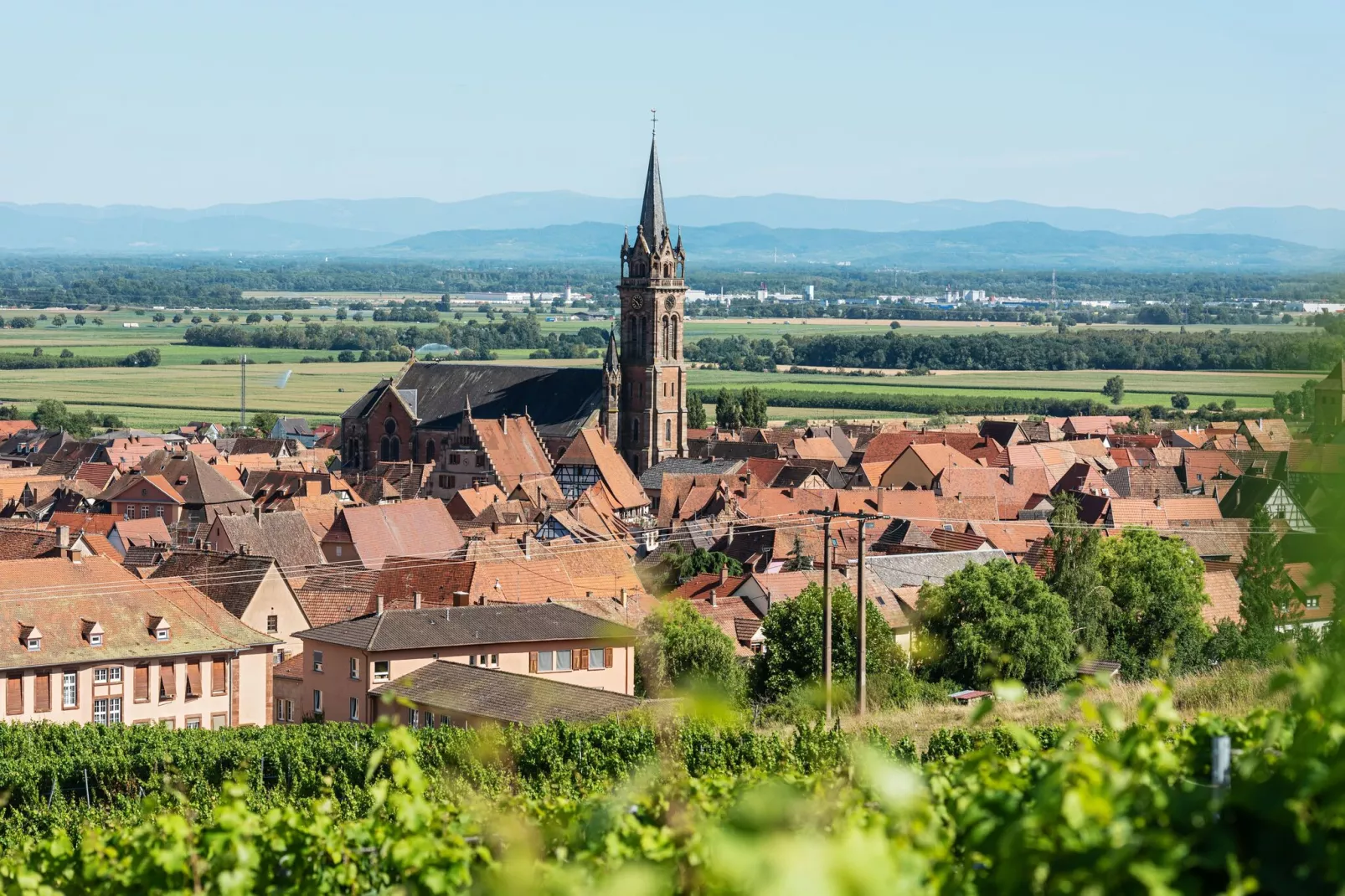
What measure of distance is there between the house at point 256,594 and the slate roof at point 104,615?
1920 mm

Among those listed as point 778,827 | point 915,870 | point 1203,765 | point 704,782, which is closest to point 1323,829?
point 915,870

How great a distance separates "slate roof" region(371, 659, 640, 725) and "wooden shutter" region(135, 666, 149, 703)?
5.78m

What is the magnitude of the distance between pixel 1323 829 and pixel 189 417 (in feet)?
494

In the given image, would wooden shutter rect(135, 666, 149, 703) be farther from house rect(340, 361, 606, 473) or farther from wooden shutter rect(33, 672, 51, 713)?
house rect(340, 361, 606, 473)

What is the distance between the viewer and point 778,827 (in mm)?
5367

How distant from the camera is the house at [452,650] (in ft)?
115

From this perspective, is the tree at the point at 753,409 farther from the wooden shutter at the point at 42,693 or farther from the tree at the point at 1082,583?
the wooden shutter at the point at 42,693

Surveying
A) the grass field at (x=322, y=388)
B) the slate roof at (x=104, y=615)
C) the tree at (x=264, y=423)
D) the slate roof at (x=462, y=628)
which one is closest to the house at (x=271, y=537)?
the slate roof at (x=104, y=615)

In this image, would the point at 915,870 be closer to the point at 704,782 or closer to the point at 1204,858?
the point at 1204,858

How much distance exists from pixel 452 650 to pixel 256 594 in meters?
8.97

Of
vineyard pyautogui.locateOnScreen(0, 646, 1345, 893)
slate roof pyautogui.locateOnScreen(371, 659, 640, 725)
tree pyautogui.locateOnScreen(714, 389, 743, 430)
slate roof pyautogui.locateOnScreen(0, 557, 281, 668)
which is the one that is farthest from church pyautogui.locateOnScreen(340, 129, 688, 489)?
vineyard pyautogui.locateOnScreen(0, 646, 1345, 893)

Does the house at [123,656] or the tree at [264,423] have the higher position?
the house at [123,656]

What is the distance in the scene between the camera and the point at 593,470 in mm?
86500

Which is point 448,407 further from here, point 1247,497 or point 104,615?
point 104,615
